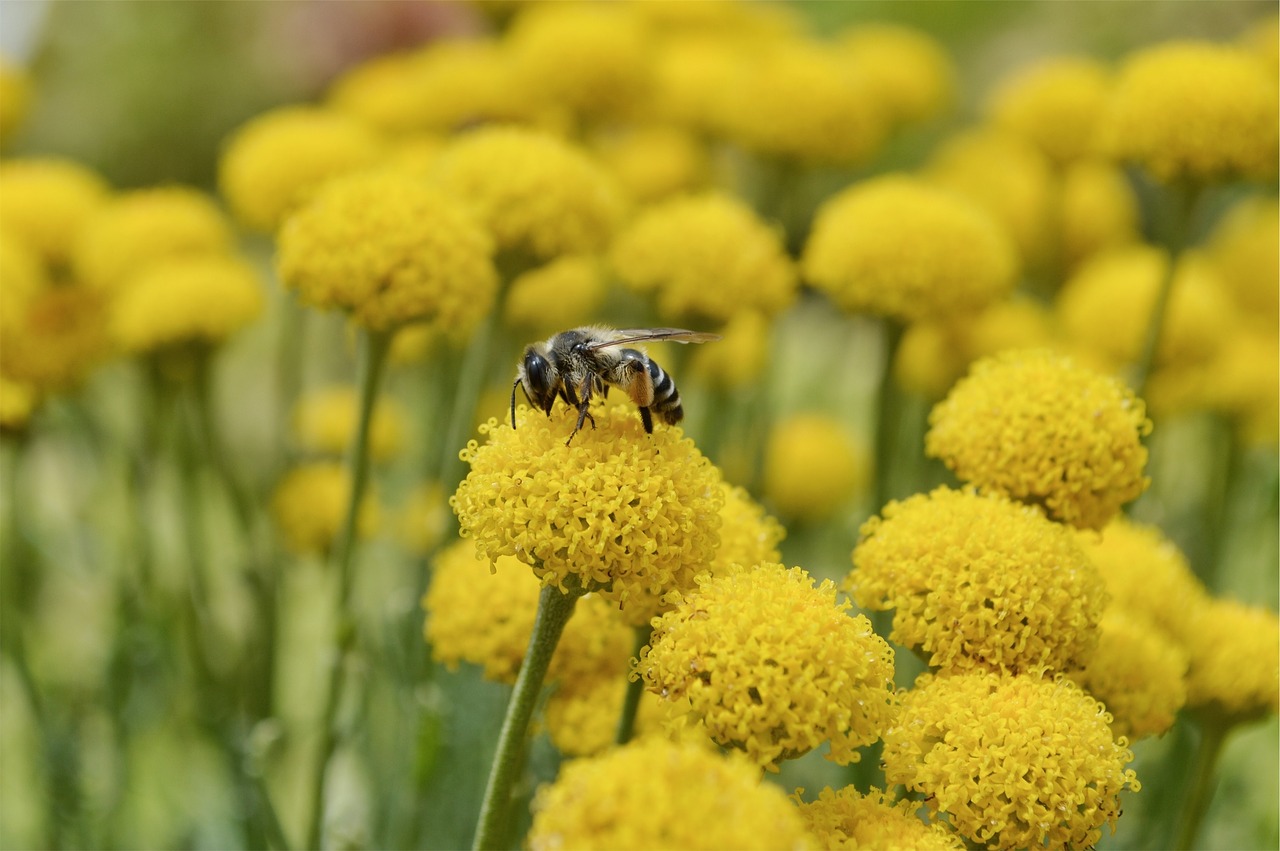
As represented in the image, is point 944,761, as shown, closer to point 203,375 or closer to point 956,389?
point 956,389

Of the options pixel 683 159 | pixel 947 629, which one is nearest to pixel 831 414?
pixel 683 159

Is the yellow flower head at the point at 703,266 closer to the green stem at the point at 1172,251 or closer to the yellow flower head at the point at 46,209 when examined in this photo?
the green stem at the point at 1172,251

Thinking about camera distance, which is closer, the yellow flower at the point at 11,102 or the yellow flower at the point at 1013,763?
the yellow flower at the point at 1013,763

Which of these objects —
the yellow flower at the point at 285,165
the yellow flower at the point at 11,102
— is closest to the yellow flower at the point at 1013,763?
the yellow flower at the point at 285,165

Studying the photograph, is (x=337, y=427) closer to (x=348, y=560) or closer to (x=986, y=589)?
(x=348, y=560)

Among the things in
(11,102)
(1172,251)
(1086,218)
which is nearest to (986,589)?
(1172,251)
